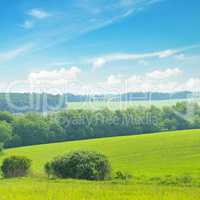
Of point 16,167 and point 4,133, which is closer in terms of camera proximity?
point 16,167

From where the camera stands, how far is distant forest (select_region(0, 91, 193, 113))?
99375 millimetres

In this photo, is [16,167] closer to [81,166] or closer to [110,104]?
[81,166]

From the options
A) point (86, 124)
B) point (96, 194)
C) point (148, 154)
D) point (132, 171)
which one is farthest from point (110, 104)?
point (96, 194)

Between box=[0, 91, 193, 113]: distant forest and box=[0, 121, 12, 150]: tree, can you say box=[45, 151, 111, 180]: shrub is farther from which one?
box=[0, 91, 193, 113]: distant forest

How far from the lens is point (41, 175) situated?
35531 millimetres

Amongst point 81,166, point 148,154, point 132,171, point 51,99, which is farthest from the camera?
point 51,99

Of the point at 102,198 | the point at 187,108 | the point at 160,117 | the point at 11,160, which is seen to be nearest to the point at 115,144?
the point at 160,117

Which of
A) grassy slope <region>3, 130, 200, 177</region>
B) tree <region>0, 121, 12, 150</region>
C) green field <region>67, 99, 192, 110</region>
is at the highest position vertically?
green field <region>67, 99, 192, 110</region>

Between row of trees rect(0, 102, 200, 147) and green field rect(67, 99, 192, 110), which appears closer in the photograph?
row of trees rect(0, 102, 200, 147)

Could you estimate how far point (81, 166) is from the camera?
3281 cm

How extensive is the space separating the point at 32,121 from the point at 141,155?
42122 mm

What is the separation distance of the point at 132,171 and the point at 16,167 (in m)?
12.8

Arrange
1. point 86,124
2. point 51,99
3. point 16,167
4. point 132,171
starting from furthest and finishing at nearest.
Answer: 1. point 51,99
2. point 86,124
3. point 132,171
4. point 16,167

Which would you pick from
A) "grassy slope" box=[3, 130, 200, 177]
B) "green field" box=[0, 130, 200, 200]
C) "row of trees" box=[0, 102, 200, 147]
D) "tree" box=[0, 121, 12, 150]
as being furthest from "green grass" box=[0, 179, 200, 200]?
"row of trees" box=[0, 102, 200, 147]
